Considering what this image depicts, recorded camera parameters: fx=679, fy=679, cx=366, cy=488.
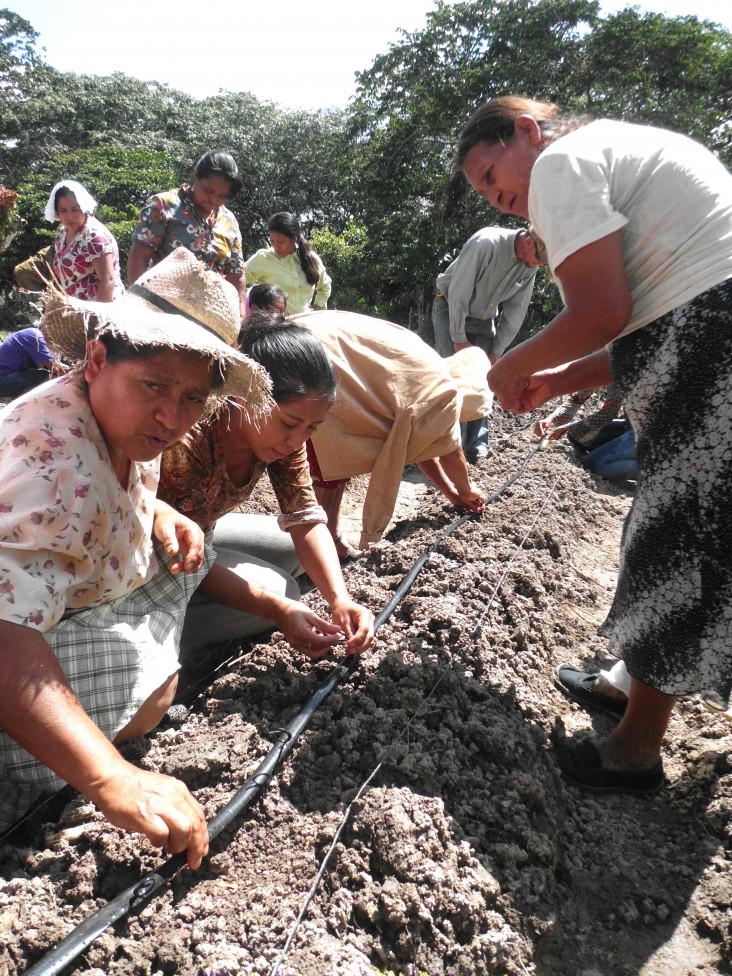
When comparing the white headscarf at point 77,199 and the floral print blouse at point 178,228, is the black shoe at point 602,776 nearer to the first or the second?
the floral print blouse at point 178,228

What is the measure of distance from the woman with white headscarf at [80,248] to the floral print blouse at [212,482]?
216 cm

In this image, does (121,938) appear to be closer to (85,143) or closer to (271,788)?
(271,788)

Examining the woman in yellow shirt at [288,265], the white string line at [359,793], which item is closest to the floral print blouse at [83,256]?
the woman in yellow shirt at [288,265]

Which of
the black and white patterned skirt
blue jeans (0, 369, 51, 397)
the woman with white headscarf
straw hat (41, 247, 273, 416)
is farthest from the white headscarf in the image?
the black and white patterned skirt

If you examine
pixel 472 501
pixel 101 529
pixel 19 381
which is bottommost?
pixel 19 381

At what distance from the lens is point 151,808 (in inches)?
48.0

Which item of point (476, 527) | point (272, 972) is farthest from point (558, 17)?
point (272, 972)

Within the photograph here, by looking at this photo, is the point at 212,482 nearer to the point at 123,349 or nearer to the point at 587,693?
the point at 123,349

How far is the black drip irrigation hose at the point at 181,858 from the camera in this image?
46.9 inches

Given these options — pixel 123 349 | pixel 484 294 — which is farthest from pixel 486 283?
pixel 123 349

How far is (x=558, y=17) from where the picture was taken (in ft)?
41.8

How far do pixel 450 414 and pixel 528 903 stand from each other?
5.94 feet

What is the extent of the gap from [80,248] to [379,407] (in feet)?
7.20

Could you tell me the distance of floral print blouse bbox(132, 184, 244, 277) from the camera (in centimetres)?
384
